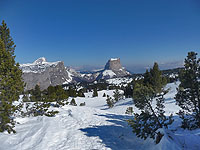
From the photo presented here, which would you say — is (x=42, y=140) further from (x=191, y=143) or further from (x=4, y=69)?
(x=191, y=143)

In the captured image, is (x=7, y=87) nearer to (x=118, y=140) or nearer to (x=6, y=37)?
(x=6, y=37)

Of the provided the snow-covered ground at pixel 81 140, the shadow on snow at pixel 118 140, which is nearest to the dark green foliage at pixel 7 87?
the snow-covered ground at pixel 81 140

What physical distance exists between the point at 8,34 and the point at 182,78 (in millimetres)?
17932

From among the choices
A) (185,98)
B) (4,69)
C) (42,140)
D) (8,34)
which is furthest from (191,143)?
(8,34)

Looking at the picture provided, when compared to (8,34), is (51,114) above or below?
below

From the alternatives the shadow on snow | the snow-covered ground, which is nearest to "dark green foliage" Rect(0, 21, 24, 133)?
the snow-covered ground

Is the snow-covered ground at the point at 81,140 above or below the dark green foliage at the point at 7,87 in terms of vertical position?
below

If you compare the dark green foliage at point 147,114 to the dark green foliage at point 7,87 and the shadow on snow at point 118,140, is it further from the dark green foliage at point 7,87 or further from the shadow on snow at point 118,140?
the dark green foliage at point 7,87

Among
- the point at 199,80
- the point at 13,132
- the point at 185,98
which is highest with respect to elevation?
the point at 199,80

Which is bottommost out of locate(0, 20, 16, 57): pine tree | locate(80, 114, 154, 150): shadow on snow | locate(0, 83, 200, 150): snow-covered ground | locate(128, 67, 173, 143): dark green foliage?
locate(80, 114, 154, 150): shadow on snow

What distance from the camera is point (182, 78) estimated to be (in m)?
11.7

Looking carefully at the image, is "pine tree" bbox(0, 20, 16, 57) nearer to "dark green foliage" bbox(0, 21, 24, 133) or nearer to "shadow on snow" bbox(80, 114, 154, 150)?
"dark green foliage" bbox(0, 21, 24, 133)

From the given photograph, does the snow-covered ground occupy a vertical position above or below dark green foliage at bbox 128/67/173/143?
below

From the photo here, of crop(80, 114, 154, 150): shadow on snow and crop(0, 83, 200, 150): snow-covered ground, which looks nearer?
crop(0, 83, 200, 150): snow-covered ground
